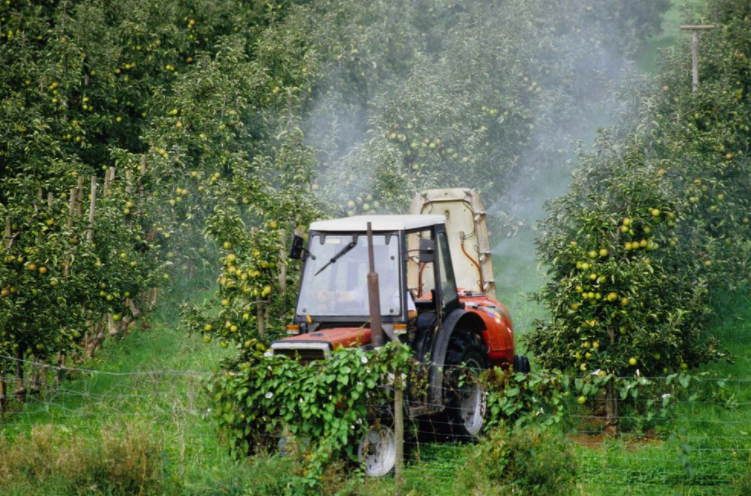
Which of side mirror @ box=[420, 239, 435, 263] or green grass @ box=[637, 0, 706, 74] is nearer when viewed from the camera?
side mirror @ box=[420, 239, 435, 263]

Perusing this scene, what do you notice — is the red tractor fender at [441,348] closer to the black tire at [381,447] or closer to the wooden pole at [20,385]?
the black tire at [381,447]

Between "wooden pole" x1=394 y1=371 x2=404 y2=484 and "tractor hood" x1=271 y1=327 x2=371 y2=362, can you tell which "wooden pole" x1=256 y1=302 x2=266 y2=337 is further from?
"wooden pole" x1=394 y1=371 x2=404 y2=484

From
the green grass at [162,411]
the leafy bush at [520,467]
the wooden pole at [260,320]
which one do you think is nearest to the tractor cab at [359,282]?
the wooden pole at [260,320]

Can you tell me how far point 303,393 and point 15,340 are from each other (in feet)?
14.7

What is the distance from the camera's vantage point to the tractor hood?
287 inches

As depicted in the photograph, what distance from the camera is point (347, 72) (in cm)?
1805

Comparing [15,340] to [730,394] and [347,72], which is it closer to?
[730,394]

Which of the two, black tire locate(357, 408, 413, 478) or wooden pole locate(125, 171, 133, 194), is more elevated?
wooden pole locate(125, 171, 133, 194)

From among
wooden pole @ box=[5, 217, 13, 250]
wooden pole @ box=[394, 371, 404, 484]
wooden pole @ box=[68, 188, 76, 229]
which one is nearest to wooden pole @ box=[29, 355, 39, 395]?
wooden pole @ box=[5, 217, 13, 250]

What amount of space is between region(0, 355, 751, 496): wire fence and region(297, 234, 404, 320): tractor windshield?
3.39 feet

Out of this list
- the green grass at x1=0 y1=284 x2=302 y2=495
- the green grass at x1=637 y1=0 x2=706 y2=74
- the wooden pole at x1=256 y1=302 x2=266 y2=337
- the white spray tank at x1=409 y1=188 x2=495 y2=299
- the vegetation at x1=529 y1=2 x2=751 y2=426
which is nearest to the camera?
the green grass at x1=0 y1=284 x2=302 y2=495

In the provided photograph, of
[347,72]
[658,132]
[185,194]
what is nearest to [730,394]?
[658,132]

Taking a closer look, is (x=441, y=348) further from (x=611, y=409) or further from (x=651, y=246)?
(x=651, y=246)

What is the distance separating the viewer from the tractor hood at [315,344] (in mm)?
7293
